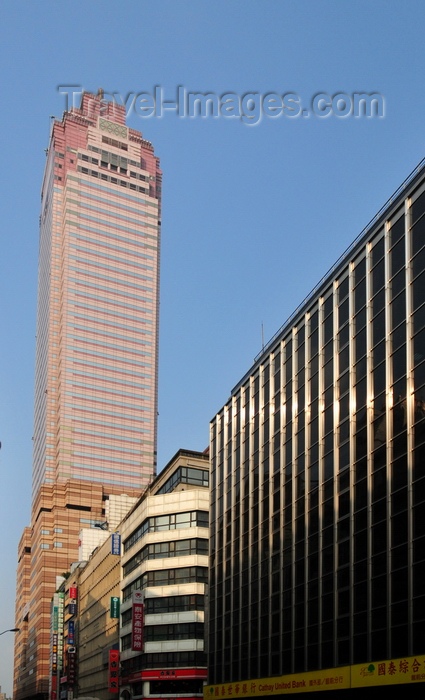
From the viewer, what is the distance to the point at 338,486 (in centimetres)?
5169

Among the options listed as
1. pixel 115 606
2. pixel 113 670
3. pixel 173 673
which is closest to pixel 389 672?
pixel 173 673

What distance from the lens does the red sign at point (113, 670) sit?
10169cm

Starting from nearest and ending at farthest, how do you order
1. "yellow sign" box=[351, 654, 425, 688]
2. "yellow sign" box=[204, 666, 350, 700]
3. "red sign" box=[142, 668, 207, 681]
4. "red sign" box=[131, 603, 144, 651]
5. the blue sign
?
"yellow sign" box=[351, 654, 425, 688], "yellow sign" box=[204, 666, 350, 700], "red sign" box=[142, 668, 207, 681], "red sign" box=[131, 603, 144, 651], the blue sign

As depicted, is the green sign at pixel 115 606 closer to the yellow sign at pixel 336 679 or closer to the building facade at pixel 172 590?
the building facade at pixel 172 590

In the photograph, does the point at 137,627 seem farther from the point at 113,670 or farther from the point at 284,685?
the point at 284,685

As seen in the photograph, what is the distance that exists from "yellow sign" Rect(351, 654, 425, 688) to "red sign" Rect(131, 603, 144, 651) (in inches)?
1850

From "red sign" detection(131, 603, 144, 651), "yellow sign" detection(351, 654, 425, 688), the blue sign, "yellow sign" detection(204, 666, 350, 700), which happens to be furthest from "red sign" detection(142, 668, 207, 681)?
"yellow sign" detection(351, 654, 425, 688)

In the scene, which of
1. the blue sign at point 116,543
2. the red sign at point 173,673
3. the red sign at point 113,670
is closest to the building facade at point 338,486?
the red sign at point 173,673

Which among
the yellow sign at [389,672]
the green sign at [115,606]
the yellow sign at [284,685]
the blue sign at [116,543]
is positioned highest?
the blue sign at [116,543]

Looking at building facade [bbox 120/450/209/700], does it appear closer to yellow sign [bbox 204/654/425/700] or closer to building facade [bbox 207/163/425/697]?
building facade [bbox 207/163/425/697]

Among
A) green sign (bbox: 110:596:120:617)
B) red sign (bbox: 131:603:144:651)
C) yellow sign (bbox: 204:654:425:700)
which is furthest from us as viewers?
green sign (bbox: 110:596:120:617)

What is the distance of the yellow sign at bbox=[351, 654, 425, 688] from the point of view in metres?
41.2

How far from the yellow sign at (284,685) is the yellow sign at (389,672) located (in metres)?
1.38

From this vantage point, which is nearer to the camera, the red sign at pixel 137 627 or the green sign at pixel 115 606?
the red sign at pixel 137 627
